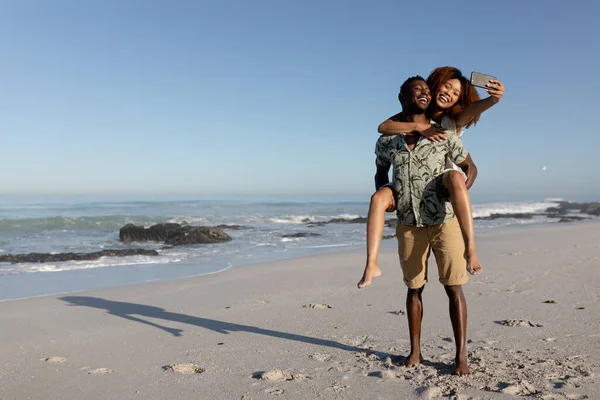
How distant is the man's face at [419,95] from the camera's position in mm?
3211

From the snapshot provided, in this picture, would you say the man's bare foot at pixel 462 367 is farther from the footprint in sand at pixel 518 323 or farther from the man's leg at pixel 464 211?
the footprint in sand at pixel 518 323

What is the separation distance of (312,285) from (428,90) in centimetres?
403

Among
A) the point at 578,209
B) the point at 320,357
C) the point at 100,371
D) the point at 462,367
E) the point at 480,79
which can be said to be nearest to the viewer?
the point at 480,79

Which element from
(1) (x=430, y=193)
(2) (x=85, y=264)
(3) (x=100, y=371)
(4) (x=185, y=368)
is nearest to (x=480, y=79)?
(1) (x=430, y=193)

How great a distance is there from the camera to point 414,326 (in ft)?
11.4

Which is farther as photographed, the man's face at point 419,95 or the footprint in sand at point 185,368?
the footprint in sand at point 185,368

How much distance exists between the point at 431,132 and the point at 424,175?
0.90ft

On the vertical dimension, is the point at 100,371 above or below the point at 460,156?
below

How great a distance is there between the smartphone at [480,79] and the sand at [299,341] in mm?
1755

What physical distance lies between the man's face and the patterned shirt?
0.16 meters

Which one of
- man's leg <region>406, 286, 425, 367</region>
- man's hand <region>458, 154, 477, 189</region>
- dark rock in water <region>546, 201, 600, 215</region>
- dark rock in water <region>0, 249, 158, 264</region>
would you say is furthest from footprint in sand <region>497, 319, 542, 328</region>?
dark rock in water <region>546, 201, 600, 215</region>

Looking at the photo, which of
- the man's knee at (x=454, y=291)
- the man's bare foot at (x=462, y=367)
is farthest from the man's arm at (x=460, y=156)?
the man's bare foot at (x=462, y=367)

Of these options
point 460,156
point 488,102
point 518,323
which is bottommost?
point 518,323

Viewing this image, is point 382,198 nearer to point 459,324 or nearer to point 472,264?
point 472,264
